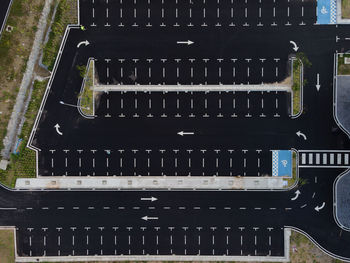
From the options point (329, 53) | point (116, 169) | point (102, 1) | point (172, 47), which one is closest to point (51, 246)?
point (116, 169)

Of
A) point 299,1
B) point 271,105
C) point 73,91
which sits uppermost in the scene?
point 299,1

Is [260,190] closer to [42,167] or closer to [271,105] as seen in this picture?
→ [271,105]

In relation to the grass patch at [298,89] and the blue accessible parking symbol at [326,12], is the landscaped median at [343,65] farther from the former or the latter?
the grass patch at [298,89]

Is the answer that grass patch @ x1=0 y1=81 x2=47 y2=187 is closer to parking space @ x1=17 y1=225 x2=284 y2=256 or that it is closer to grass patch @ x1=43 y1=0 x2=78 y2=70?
grass patch @ x1=43 y1=0 x2=78 y2=70

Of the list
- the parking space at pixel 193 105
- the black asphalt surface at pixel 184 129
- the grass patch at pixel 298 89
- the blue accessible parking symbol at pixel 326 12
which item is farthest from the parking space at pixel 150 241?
the blue accessible parking symbol at pixel 326 12

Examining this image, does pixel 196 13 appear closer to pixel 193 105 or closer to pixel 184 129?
pixel 193 105

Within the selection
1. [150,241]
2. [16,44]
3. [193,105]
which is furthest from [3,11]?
[150,241]
